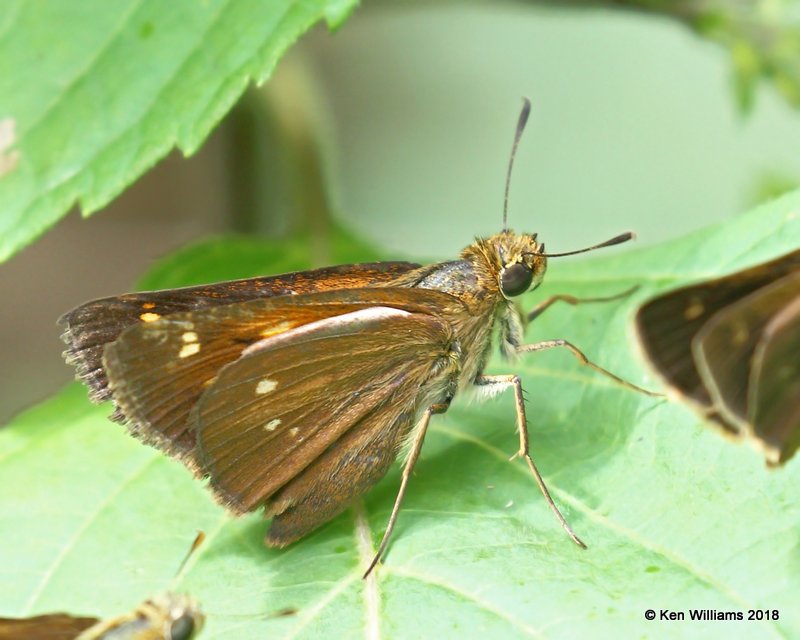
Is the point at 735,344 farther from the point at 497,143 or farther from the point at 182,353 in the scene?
the point at 497,143

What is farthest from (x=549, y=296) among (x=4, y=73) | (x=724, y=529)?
(x=4, y=73)

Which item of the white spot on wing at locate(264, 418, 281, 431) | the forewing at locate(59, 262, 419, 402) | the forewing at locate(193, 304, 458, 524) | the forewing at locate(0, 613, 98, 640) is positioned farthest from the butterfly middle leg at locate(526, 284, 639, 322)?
the forewing at locate(0, 613, 98, 640)

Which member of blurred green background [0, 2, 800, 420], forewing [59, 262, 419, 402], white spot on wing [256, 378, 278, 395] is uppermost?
blurred green background [0, 2, 800, 420]

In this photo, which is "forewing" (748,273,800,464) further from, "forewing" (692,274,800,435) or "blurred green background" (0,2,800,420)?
"blurred green background" (0,2,800,420)

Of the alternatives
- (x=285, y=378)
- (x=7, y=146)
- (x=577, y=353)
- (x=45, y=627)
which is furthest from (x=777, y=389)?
(x=7, y=146)

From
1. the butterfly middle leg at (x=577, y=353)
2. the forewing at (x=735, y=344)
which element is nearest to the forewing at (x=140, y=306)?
the butterfly middle leg at (x=577, y=353)

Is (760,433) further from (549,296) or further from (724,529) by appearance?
(549,296)
